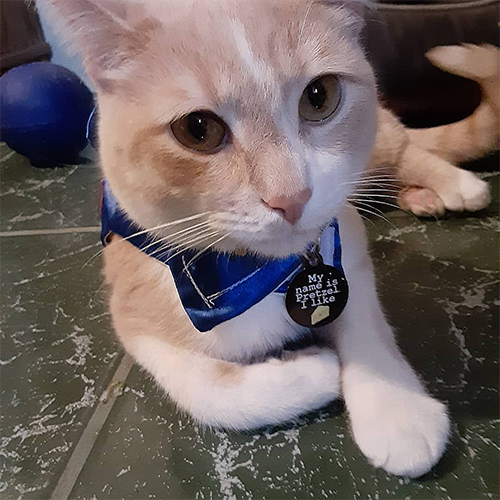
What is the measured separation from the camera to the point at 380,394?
2.20 ft

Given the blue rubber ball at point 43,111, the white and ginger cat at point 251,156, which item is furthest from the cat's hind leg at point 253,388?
the blue rubber ball at point 43,111

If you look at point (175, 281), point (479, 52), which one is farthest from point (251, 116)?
point (479, 52)

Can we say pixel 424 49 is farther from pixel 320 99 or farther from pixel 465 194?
pixel 320 99

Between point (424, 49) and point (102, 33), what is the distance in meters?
0.84

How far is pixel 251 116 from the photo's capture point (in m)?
0.58

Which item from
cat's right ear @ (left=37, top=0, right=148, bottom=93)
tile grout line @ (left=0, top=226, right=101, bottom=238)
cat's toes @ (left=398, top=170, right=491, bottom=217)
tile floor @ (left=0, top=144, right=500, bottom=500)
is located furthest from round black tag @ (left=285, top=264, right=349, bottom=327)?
tile grout line @ (left=0, top=226, right=101, bottom=238)

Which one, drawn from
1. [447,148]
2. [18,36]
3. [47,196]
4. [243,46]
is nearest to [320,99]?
[243,46]

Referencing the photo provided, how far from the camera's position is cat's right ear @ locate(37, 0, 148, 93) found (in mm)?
625

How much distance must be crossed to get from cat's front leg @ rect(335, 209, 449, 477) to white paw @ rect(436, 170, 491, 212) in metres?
0.33

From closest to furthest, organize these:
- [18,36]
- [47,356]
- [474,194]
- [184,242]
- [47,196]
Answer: [184,242], [47,356], [474,194], [47,196], [18,36]

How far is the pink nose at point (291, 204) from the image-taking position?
57cm

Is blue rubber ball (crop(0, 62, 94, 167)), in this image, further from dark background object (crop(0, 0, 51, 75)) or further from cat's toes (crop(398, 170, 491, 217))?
cat's toes (crop(398, 170, 491, 217))

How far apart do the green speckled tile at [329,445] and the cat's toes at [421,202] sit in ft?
0.74

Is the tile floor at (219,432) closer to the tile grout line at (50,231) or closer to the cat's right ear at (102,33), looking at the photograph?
the tile grout line at (50,231)
